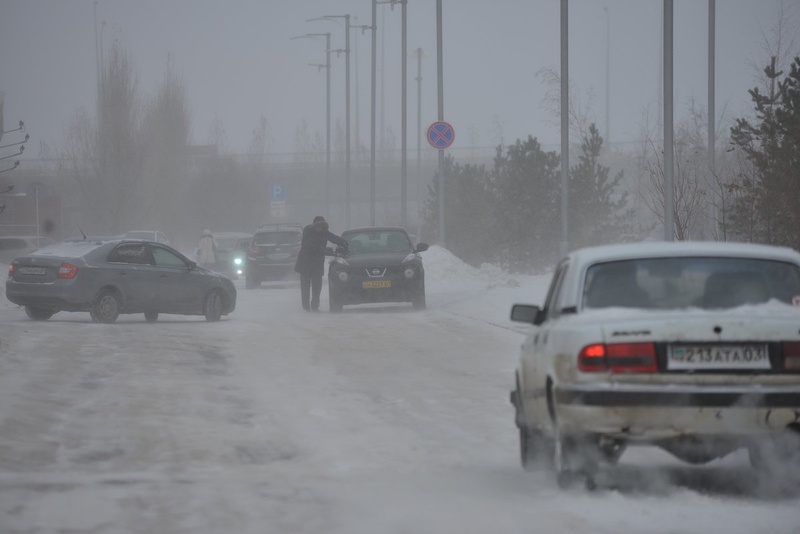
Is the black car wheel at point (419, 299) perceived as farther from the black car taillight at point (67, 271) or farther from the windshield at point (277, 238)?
the windshield at point (277, 238)

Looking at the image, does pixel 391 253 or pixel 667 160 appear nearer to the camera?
pixel 667 160

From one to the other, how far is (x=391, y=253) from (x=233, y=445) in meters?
17.6

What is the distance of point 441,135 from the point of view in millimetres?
36844

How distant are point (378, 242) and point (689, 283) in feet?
66.1

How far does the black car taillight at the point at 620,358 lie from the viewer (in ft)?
24.2

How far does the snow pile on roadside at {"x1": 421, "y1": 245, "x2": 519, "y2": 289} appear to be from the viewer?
1443 inches

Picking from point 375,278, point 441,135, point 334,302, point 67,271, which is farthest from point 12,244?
point 67,271

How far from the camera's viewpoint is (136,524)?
6910mm

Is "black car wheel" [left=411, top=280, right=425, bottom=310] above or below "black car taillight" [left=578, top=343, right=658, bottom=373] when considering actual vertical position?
below

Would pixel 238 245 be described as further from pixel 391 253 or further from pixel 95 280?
pixel 95 280

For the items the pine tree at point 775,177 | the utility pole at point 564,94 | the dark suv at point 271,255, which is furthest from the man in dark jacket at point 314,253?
the dark suv at point 271,255

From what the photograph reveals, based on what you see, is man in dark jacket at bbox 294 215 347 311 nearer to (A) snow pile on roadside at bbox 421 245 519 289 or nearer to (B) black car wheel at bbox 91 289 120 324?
(B) black car wheel at bbox 91 289 120 324

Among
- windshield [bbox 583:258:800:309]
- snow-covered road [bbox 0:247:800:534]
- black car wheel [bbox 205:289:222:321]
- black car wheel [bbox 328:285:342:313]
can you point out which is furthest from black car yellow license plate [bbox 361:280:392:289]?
windshield [bbox 583:258:800:309]

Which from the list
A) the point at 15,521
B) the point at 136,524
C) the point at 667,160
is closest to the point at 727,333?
the point at 136,524
